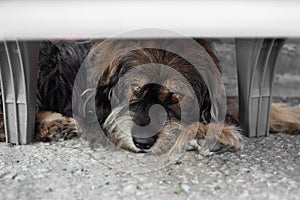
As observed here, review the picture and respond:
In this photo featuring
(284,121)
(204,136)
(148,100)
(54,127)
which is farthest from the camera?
(284,121)

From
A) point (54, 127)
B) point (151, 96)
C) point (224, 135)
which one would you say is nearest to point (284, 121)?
point (224, 135)

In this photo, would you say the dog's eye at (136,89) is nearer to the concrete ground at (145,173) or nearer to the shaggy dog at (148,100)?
the shaggy dog at (148,100)

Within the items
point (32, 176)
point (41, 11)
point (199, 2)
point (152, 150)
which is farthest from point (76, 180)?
point (199, 2)

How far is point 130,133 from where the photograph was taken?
269 centimetres

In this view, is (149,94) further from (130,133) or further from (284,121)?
(284,121)

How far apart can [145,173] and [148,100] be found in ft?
1.47

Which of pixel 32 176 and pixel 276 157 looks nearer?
pixel 32 176

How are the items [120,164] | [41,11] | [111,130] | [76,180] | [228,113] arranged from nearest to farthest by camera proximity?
[41,11]
[76,180]
[120,164]
[111,130]
[228,113]

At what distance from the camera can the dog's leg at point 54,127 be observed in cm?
313

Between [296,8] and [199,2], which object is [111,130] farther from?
[296,8]

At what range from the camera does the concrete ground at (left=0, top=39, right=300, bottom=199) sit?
89.6 inches

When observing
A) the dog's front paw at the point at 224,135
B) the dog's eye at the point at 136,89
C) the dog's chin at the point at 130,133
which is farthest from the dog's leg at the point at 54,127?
the dog's front paw at the point at 224,135

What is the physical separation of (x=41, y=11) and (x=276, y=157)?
174cm

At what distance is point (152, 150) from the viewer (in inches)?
107
